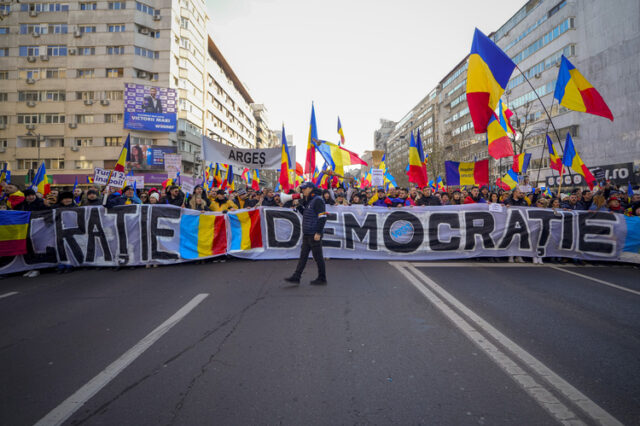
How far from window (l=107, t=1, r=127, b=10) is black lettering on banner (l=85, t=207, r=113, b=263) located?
46291 millimetres

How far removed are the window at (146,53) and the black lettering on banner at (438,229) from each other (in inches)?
1800

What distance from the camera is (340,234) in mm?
8633

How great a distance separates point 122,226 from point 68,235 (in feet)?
3.78

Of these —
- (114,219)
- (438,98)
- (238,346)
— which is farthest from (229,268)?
(438,98)

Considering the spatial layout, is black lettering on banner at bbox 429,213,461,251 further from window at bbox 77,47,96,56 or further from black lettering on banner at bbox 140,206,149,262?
window at bbox 77,47,96,56

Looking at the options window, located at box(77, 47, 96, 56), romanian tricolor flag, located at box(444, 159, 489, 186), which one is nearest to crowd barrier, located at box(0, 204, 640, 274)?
romanian tricolor flag, located at box(444, 159, 489, 186)

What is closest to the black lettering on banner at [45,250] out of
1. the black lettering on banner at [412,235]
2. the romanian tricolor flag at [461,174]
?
the black lettering on banner at [412,235]

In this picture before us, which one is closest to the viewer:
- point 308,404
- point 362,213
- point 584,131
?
point 308,404

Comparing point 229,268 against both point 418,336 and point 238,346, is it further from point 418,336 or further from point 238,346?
point 418,336

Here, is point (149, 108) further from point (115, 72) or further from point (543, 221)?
point (543, 221)

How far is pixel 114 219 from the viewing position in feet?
25.9

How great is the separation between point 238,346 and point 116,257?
5896 millimetres

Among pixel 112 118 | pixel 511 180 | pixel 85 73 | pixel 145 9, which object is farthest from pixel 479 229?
pixel 85 73

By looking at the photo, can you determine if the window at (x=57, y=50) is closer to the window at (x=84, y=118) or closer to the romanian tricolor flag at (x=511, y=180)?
the window at (x=84, y=118)
